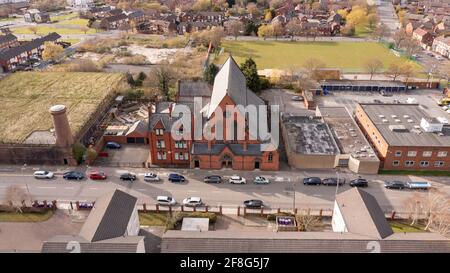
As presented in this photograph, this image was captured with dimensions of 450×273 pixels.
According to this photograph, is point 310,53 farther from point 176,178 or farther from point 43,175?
point 43,175

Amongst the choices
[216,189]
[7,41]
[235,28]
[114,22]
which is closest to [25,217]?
[216,189]

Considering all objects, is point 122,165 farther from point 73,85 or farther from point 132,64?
point 132,64

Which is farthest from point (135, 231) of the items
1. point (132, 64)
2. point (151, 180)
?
point (132, 64)

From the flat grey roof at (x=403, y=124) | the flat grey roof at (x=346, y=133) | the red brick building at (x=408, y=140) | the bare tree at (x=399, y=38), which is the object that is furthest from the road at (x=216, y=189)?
the bare tree at (x=399, y=38)

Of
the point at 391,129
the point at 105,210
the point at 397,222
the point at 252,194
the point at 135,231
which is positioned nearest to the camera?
the point at 105,210

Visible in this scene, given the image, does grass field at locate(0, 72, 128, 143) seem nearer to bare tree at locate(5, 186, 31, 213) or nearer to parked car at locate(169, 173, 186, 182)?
bare tree at locate(5, 186, 31, 213)

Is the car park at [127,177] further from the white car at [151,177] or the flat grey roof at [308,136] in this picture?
the flat grey roof at [308,136]
